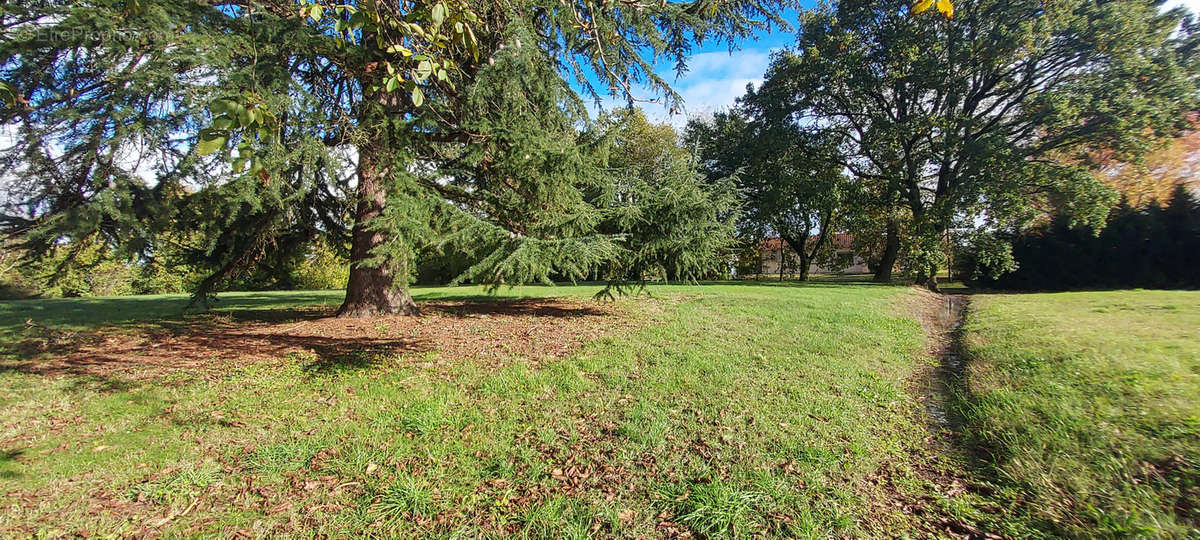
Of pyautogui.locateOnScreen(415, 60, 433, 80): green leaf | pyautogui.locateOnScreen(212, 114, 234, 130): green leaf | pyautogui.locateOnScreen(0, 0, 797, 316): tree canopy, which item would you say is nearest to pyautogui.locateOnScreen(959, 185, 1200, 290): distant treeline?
pyautogui.locateOnScreen(0, 0, 797, 316): tree canopy

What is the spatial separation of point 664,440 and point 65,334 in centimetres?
1032

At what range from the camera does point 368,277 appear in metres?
8.45

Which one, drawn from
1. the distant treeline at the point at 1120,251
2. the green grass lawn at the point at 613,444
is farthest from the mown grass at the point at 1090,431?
the distant treeline at the point at 1120,251

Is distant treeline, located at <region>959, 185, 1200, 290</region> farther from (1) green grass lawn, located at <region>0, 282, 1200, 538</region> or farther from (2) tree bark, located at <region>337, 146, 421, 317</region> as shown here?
(2) tree bark, located at <region>337, 146, 421, 317</region>

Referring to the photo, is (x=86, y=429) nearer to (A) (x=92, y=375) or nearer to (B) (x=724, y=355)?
(A) (x=92, y=375)

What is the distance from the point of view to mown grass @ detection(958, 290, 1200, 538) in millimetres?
2418

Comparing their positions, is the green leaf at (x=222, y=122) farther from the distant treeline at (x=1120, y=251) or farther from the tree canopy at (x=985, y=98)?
the distant treeline at (x=1120, y=251)

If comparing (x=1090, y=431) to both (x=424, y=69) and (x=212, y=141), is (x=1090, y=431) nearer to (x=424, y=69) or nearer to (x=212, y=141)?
(x=424, y=69)

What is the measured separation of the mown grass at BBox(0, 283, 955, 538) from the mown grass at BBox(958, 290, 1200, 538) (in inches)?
20.1

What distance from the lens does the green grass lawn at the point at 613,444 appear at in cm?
245

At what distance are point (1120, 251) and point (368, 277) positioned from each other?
28.1 metres

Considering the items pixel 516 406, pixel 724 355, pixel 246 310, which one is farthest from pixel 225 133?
pixel 246 310

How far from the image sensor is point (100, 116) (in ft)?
16.6

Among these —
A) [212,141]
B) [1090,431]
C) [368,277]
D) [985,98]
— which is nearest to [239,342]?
[368,277]
